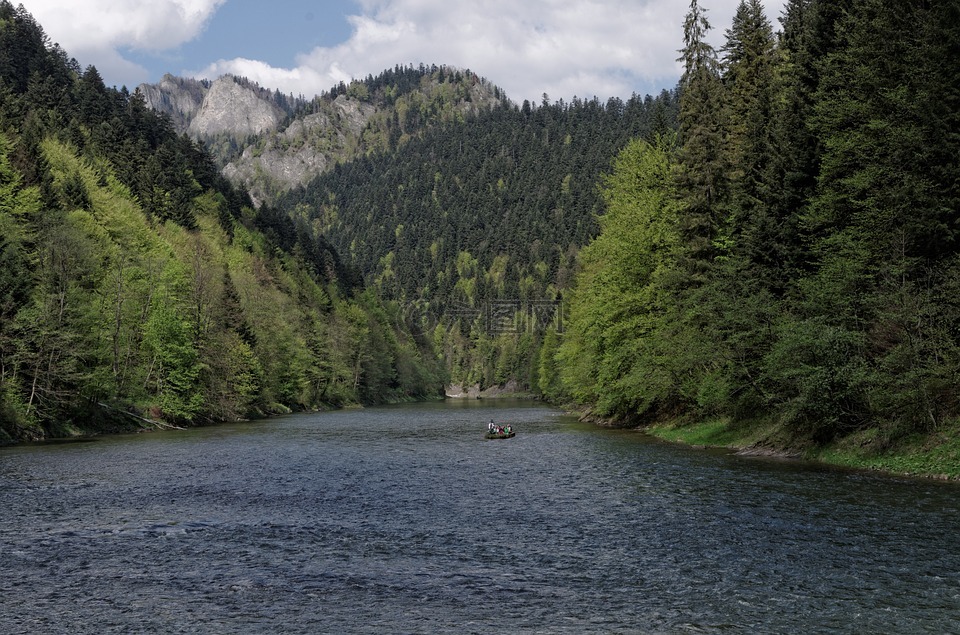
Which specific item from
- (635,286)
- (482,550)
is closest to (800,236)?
(635,286)

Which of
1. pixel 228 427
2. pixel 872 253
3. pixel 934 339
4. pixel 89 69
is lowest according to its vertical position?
pixel 228 427

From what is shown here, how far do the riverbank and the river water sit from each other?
178 cm

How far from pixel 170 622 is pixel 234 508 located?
13847 mm

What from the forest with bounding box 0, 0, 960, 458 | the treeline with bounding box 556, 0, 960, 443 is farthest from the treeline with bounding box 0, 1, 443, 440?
the treeline with bounding box 556, 0, 960, 443

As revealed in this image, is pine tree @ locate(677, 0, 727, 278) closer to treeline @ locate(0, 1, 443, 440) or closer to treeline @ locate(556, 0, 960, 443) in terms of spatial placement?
treeline @ locate(556, 0, 960, 443)

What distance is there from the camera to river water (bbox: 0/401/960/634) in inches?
640

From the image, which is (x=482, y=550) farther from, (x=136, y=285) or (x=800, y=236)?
(x=136, y=285)

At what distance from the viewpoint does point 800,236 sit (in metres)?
43.2

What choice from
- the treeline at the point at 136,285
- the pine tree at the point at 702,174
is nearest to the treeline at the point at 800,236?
the pine tree at the point at 702,174

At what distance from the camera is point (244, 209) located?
544ft

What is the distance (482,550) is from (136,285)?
6436 centimetres

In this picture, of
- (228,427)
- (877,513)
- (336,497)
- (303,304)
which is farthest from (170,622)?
(303,304)

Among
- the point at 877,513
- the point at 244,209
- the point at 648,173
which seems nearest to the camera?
the point at 877,513

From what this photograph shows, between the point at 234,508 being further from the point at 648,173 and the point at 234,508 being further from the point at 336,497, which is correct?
the point at 648,173
